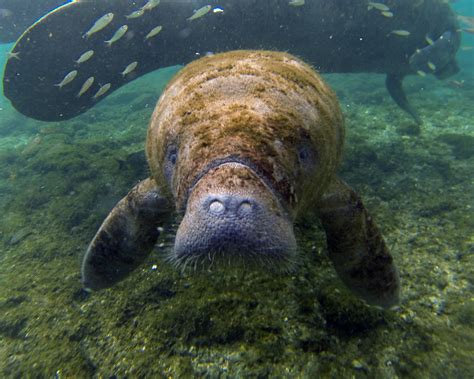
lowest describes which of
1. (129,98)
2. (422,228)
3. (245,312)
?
(129,98)

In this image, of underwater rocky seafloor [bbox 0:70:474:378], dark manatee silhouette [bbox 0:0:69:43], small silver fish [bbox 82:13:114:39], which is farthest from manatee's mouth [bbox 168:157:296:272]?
dark manatee silhouette [bbox 0:0:69:43]

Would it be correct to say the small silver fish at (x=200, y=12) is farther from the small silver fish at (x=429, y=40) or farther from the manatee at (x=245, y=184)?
the small silver fish at (x=429, y=40)

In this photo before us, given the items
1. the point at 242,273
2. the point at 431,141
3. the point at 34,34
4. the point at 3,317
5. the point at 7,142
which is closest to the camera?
the point at 242,273

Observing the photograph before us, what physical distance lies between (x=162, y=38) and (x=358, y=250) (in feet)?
22.1

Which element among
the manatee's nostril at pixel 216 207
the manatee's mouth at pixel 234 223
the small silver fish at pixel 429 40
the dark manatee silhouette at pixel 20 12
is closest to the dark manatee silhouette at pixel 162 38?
the small silver fish at pixel 429 40

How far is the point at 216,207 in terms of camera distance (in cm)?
175

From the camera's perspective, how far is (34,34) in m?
7.24

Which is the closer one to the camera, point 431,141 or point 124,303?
point 124,303

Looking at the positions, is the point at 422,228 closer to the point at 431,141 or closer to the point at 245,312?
the point at 245,312

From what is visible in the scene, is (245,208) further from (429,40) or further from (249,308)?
(429,40)

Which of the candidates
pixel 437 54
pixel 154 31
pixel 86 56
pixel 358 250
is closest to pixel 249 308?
pixel 358 250

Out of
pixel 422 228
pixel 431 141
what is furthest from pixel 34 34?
pixel 431 141

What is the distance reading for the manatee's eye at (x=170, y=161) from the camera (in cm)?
249

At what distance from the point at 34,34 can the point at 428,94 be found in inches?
606
